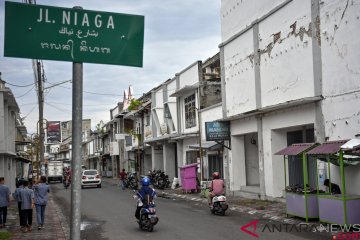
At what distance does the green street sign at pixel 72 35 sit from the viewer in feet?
12.9

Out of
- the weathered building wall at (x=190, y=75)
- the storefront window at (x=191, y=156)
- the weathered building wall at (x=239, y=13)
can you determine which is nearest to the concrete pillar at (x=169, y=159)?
the storefront window at (x=191, y=156)

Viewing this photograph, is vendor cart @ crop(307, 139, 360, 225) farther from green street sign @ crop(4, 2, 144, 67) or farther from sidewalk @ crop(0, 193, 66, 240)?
green street sign @ crop(4, 2, 144, 67)

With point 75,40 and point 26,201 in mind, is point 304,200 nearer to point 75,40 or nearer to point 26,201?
point 26,201

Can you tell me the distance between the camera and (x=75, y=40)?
4.07 metres

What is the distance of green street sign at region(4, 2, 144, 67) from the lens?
393cm

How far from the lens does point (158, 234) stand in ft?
39.8

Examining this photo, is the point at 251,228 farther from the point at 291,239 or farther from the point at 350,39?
the point at 350,39

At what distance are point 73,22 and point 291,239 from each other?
27.7 ft

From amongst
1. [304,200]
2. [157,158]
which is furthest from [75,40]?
[157,158]

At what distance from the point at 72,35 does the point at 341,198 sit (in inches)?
371

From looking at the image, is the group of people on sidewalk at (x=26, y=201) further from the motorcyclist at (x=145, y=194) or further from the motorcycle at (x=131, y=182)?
the motorcycle at (x=131, y=182)

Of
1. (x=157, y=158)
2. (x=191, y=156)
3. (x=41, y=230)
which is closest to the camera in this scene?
(x=41, y=230)

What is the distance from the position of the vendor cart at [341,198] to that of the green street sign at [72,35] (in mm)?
8528

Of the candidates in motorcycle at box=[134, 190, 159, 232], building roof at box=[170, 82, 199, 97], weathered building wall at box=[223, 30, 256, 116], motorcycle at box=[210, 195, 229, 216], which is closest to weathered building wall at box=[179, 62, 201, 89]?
building roof at box=[170, 82, 199, 97]
